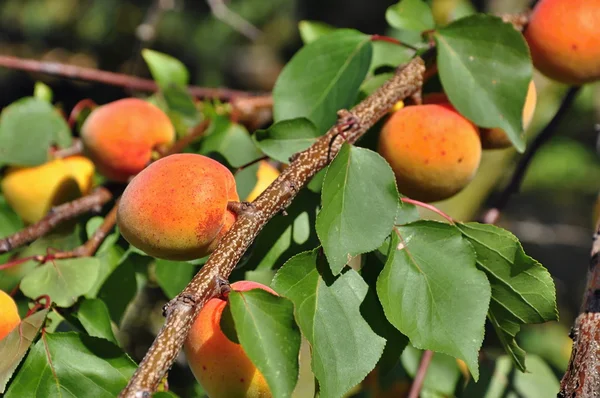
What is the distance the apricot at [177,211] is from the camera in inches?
21.4

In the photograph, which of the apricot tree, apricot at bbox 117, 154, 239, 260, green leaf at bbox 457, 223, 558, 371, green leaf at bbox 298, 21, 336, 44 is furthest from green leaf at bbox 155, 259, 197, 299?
green leaf at bbox 298, 21, 336, 44

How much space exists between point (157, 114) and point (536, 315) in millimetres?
520

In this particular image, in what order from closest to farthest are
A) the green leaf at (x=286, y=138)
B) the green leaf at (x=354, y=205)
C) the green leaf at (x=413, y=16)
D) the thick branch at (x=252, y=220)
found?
the thick branch at (x=252, y=220) → the green leaf at (x=354, y=205) → the green leaf at (x=286, y=138) → the green leaf at (x=413, y=16)

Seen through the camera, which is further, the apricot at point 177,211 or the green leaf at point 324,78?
the green leaf at point 324,78

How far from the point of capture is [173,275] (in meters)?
0.78

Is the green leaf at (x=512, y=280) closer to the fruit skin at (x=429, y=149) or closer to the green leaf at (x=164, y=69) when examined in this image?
the fruit skin at (x=429, y=149)

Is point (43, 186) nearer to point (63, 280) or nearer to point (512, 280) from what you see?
point (63, 280)

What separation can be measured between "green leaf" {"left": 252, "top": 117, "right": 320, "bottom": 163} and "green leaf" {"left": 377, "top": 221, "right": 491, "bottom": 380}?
0.13 meters

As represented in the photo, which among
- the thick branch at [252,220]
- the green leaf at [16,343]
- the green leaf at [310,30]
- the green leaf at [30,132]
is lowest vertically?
the green leaf at [30,132]

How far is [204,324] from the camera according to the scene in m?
0.55

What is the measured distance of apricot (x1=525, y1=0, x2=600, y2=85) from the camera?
73 cm

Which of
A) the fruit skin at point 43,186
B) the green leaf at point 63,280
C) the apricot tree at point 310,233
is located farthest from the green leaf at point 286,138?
the fruit skin at point 43,186

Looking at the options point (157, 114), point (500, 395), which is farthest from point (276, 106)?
point (500, 395)

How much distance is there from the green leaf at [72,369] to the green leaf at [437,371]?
1.50 ft
